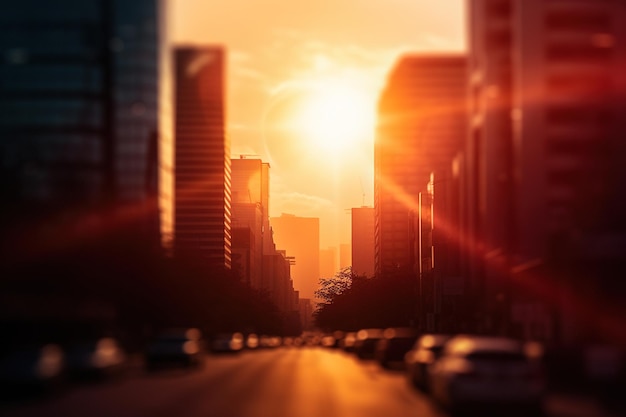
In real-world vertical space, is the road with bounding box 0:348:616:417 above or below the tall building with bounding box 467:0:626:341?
below

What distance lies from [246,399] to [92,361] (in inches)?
485

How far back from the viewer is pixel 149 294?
85.4m

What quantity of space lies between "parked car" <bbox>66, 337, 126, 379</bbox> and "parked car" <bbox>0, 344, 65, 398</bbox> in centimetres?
512

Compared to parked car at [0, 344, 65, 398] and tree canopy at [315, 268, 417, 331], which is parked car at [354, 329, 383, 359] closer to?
parked car at [0, 344, 65, 398]

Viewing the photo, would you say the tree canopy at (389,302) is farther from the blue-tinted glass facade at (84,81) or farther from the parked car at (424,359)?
the parked car at (424,359)

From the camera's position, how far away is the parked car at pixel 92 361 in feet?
132

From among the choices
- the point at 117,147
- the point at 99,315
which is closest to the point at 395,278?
the point at 117,147

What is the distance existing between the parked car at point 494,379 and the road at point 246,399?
3.62ft

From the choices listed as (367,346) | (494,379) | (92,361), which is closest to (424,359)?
(494,379)

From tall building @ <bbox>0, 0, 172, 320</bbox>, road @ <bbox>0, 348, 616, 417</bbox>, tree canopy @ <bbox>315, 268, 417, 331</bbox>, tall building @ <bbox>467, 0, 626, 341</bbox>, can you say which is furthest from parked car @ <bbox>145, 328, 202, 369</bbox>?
tree canopy @ <bbox>315, 268, 417, 331</bbox>

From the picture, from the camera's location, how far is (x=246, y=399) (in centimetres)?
3003

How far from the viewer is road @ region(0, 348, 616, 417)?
84.1ft

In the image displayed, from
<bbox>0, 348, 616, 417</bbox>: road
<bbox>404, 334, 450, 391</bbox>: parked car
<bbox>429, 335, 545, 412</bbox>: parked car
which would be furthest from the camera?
<bbox>404, 334, 450, 391</bbox>: parked car

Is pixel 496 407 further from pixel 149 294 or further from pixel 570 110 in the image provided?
pixel 570 110
